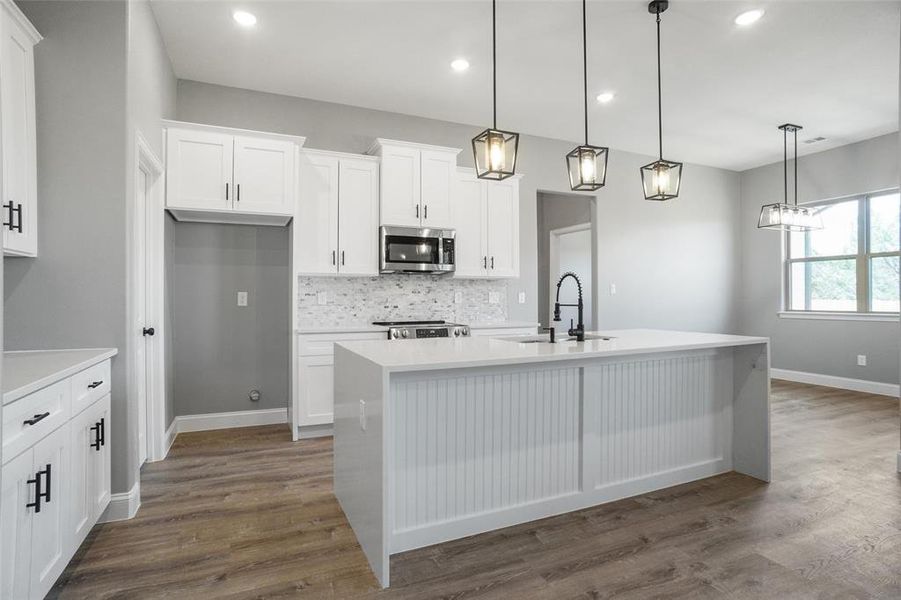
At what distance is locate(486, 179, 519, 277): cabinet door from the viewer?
4898mm

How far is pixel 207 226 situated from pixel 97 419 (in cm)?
A: 226

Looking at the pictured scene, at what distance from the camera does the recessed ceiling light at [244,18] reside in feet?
10.5

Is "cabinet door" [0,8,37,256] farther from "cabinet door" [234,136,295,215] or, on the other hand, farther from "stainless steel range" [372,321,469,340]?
"stainless steel range" [372,321,469,340]

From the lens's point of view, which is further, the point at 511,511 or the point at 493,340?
the point at 493,340

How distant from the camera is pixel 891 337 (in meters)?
5.43

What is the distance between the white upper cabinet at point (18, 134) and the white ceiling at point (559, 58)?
117cm

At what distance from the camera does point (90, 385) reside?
2.19 meters

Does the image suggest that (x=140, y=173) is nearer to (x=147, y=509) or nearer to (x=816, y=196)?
(x=147, y=509)

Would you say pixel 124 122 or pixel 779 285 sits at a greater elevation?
pixel 124 122

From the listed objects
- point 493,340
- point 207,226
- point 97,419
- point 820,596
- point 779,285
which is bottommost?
point 820,596

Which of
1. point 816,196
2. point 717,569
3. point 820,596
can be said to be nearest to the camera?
point 820,596

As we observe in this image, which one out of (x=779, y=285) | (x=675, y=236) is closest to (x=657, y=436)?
(x=675, y=236)

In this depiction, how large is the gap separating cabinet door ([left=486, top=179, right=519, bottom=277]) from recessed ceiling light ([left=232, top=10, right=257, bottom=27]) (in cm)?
239

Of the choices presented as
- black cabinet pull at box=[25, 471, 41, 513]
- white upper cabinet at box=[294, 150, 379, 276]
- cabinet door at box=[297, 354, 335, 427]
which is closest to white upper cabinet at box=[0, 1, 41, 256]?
black cabinet pull at box=[25, 471, 41, 513]
